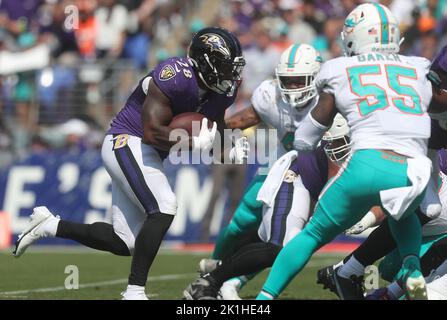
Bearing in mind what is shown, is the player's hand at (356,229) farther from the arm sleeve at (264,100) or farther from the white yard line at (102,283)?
the white yard line at (102,283)

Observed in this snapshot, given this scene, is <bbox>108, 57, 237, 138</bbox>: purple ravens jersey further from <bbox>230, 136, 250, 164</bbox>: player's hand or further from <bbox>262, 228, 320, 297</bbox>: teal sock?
<bbox>262, 228, 320, 297</bbox>: teal sock

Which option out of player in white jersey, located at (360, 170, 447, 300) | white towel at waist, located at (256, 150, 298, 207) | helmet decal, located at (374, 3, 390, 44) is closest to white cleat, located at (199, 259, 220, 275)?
white towel at waist, located at (256, 150, 298, 207)

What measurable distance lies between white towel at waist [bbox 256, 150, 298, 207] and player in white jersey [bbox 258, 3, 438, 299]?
3.45 ft

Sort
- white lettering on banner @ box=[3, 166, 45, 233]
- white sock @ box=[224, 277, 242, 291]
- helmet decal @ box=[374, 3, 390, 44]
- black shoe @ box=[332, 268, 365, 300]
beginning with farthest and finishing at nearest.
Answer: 1. white lettering on banner @ box=[3, 166, 45, 233]
2. white sock @ box=[224, 277, 242, 291]
3. black shoe @ box=[332, 268, 365, 300]
4. helmet decal @ box=[374, 3, 390, 44]

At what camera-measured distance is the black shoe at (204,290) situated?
5840 millimetres

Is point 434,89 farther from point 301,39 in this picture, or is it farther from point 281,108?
point 301,39

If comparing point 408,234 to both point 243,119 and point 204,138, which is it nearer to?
point 204,138

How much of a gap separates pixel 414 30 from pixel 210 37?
735cm

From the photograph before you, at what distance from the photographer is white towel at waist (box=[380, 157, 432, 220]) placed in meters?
5.12

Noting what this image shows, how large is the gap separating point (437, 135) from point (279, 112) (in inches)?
55.8

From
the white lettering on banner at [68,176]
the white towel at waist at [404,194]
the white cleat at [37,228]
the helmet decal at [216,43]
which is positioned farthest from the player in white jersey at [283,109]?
the white lettering on banner at [68,176]

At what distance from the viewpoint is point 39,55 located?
1369 cm

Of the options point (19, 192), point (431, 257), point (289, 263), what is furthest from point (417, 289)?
point (19, 192)

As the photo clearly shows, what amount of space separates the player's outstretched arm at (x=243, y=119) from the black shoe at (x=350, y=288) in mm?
1591
